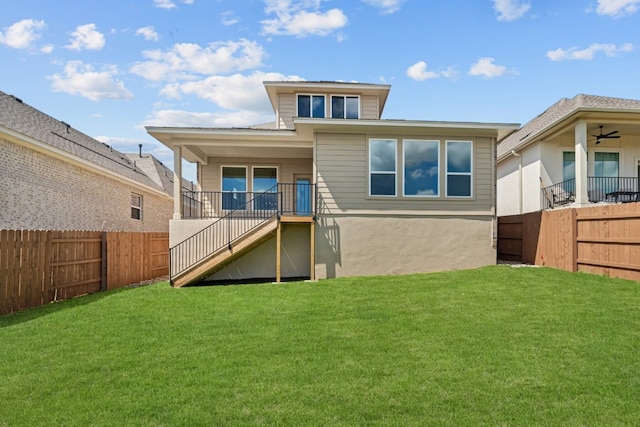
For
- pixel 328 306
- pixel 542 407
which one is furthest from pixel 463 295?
pixel 542 407

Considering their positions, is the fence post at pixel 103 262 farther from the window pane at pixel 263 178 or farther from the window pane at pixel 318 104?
the window pane at pixel 318 104

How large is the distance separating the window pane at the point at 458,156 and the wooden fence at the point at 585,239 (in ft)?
8.89

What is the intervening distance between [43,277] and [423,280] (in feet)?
28.9

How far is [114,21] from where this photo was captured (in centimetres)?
1097

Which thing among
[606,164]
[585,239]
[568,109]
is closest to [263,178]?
[585,239]

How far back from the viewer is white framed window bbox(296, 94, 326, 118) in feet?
48.8

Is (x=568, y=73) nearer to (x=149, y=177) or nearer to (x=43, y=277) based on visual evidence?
(x=43, y=277)

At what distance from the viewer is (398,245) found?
1139 cm

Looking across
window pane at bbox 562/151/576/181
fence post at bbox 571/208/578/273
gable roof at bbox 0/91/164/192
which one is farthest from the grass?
window pane at bbox 562/151/576/181

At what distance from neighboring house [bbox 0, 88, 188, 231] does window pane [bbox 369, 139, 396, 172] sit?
9665mm

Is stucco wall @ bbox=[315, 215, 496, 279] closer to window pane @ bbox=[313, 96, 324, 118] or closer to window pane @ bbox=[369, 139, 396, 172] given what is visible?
window pane @ bbox=[369, 139, 396, 172]

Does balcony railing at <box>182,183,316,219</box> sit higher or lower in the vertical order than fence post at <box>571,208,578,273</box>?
higher

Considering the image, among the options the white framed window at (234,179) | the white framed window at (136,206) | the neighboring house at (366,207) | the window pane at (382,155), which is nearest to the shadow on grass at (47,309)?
the neighboring house at (366,207)

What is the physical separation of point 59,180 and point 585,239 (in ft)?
50.4
